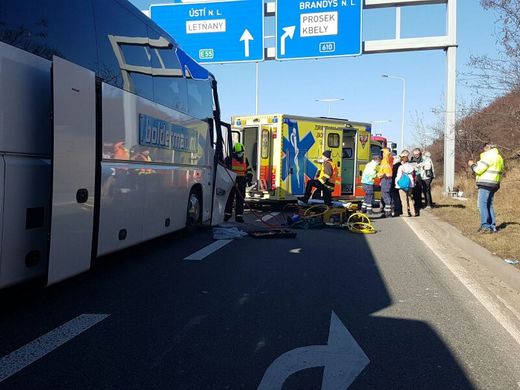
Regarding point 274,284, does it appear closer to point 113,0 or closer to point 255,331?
point 255,331

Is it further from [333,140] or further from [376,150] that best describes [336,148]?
[376,150]

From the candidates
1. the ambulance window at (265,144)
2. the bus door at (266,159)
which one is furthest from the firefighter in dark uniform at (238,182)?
the ambulance window at (265,144)

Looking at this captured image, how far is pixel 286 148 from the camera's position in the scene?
15.2 m

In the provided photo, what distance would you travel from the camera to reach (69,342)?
3.97m

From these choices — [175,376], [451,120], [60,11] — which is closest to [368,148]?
[451,120]

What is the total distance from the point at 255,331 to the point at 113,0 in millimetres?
4437

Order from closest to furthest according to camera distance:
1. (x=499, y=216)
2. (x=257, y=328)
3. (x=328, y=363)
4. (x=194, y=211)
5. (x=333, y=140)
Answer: (x=328, y=363), (x=257, y=328), (x=194, y=211), (x=499, y=216), (x=333, y=140)

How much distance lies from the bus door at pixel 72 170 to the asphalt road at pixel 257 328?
56cm

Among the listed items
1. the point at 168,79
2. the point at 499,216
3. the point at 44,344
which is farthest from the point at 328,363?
the point at 499,216

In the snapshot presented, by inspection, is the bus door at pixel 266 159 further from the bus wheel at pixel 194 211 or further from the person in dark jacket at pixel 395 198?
the bus wheel at pixel 194 211

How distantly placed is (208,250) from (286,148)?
7500 mm

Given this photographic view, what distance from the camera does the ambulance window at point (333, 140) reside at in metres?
16.5

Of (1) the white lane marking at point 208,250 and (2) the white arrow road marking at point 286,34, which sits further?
(2) the white arrow road marking at point 286,34

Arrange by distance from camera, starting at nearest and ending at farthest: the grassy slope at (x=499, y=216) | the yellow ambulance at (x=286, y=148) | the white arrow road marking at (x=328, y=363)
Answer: the white arrow road marking at (x=328, y=363) → the grassy slope at (x=499, y=216) → the yellow ambulance at (x=286, y=148)
